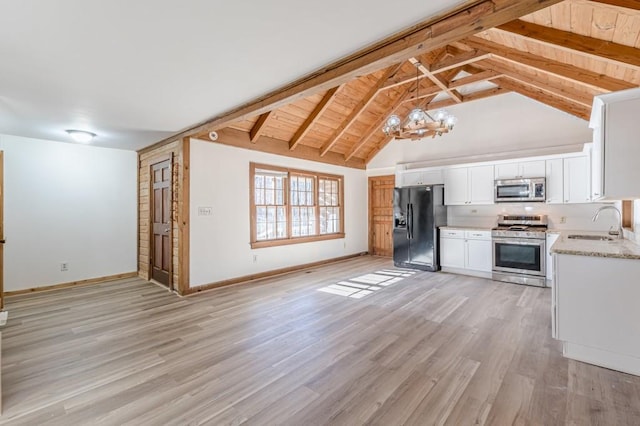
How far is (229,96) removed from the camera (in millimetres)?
3322

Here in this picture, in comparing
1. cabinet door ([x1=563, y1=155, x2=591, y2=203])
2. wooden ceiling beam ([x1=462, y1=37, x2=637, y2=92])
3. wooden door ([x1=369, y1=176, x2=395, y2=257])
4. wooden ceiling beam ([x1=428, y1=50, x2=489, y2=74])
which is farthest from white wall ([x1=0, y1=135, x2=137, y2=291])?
cabinet door ([x1=563, y1=155, x2=591, y2=203])

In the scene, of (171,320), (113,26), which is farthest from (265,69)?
(171,320)

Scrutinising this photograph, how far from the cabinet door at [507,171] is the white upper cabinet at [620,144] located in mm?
3222

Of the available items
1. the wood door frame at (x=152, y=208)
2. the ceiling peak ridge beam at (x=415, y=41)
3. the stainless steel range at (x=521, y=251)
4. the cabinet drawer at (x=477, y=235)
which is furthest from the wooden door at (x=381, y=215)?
the ceiling peak ridge beam at (x=415, y=41)

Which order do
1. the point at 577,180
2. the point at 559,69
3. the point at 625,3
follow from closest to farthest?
the point at 625,3 → the point at 559,69 → the point at 577,180

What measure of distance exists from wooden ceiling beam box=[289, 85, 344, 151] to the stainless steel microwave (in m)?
3.53

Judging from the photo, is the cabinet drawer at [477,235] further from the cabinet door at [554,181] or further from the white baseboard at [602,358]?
the white baseboard at [602,358]

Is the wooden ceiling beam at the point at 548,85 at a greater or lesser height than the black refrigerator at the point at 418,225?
greater

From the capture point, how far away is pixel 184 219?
15.2 ft

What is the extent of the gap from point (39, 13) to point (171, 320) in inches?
122

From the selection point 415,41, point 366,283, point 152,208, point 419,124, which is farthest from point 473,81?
point 152,208

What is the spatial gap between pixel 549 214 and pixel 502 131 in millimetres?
1914

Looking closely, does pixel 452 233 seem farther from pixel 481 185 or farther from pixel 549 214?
pixel 549 214

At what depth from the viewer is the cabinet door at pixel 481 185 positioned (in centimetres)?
571
